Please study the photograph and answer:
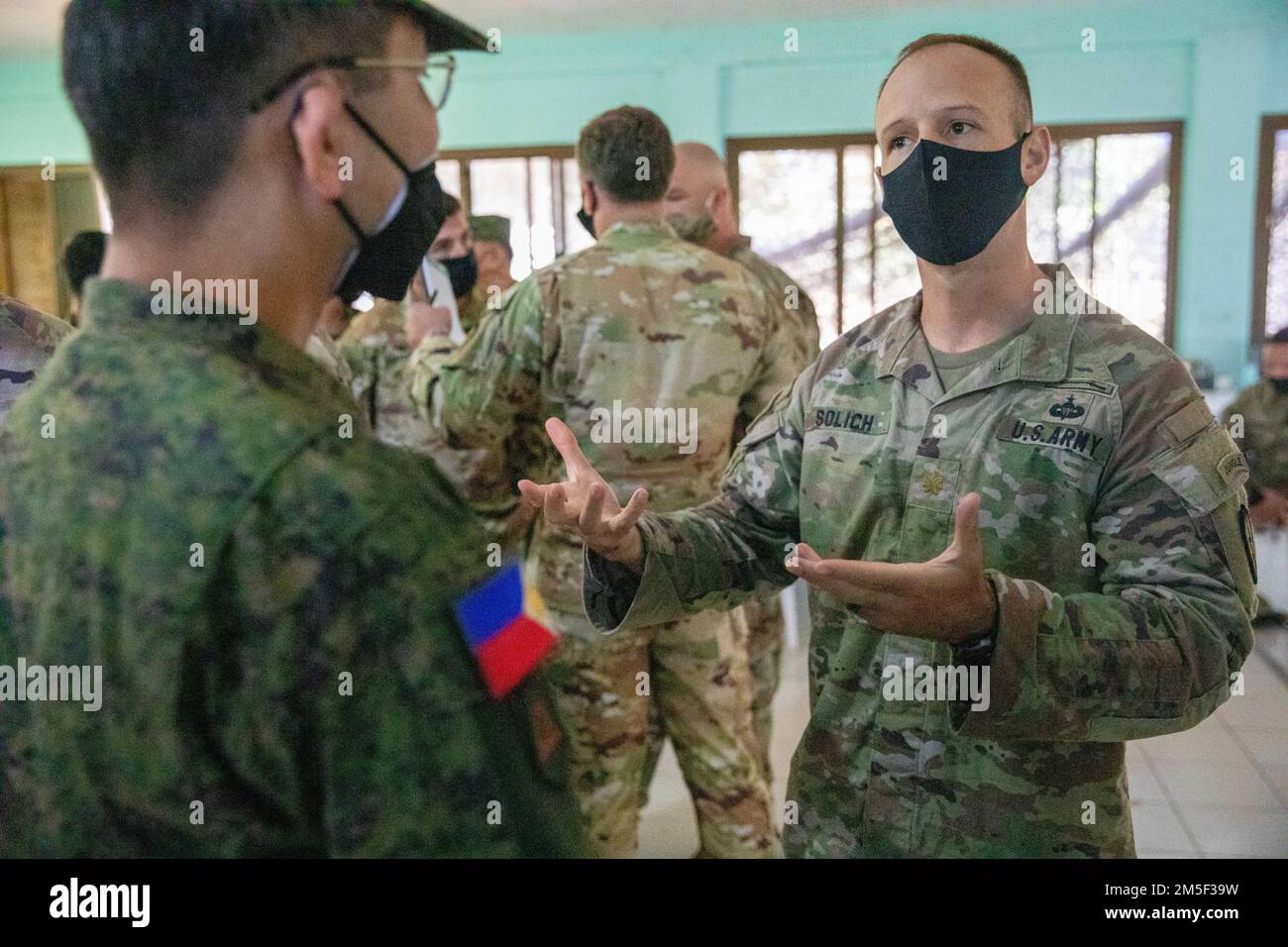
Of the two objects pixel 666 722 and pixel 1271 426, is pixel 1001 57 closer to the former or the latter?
pixel 666 722

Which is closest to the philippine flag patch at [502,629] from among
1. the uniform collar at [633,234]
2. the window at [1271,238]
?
the uniform collar at [633,234]

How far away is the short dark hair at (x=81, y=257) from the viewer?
5.75 feet

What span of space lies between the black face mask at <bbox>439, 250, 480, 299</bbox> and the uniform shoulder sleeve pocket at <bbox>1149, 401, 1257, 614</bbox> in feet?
6.46

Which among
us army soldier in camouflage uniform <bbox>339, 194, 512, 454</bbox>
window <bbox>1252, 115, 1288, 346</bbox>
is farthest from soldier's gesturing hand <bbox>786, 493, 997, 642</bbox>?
window <bbox>1252, 115, 1288, 346</bbox>

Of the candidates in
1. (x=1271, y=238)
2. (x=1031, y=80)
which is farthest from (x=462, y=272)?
(x=1271, y=238)

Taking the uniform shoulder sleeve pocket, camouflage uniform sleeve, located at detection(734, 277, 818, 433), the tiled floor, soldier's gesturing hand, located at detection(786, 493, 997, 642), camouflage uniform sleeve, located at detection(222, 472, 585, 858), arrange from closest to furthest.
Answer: camouflage uniform sleeve, located at detection(222, 472, 585, 858) → soldier's gesturing hand, located at detection(786, 493, 997, 642) → the uniform shoulder sleeve pocket → camouflage uniform sleeve, located at detection(734, 277, 818, 433) → the tiled floor

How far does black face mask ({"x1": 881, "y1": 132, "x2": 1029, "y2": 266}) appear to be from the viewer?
4.10 ft

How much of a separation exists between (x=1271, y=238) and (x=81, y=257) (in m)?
6.34

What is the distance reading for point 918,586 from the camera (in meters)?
0.97

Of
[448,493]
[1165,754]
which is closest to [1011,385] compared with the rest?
[448,493]

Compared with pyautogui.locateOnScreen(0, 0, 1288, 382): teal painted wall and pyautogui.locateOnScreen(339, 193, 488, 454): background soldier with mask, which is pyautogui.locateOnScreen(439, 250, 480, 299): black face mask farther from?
pyautogui.locateOnScreen(0, 0, 1288, 382): teal painted wall

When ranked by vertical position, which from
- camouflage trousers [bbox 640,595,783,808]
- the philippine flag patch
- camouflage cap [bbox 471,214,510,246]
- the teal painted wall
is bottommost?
camouflage trousers [bbox 640,595,783,808]

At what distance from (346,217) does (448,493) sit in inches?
9.9

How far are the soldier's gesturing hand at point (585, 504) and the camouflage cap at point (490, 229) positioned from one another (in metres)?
2.14
